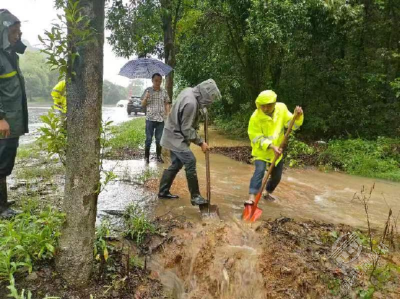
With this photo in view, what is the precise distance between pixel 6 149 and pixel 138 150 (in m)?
5.27

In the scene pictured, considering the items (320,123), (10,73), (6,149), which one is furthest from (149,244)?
(320,123)

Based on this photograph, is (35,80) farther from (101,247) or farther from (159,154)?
(101,247)

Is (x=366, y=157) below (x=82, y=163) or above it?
below

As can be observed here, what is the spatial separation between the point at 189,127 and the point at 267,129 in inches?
42.6

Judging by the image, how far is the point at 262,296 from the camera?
316cm

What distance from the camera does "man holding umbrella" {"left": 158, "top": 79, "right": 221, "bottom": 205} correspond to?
4328mm

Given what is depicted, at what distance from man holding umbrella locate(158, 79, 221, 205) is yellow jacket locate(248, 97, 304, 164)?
639mm

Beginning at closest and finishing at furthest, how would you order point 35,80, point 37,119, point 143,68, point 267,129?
point 267,129, point 143,68, point 37,119, point 35,80

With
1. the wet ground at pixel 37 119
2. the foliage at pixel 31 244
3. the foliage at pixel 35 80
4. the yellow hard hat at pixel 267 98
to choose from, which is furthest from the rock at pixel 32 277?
the foliage at pixel 35 80

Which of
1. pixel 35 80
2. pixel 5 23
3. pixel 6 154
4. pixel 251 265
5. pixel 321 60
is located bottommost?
pixel 251 265

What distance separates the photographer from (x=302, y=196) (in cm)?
579

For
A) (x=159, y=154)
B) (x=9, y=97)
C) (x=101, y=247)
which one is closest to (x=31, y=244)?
(x=101, y=247)

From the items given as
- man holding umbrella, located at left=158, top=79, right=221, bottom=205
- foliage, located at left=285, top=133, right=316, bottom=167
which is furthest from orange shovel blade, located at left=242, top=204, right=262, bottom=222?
foliage, located at left=285, top=133, right=316, bottom=167

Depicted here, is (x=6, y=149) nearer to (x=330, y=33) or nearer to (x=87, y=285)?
(x=87, y=285)
